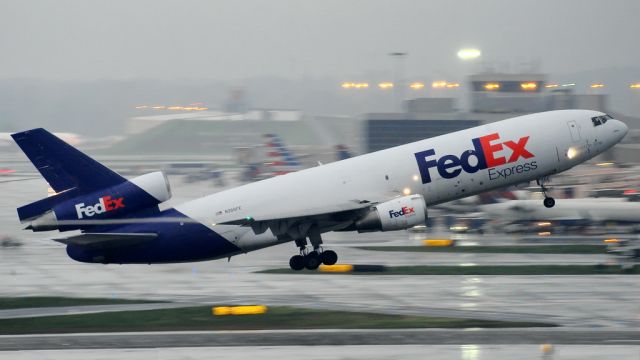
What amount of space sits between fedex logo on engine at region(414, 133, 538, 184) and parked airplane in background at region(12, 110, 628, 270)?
55mm

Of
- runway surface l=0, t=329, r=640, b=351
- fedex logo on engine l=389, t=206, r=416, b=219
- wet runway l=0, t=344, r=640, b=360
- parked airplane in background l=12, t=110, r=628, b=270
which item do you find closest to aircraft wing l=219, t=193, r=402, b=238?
parked airplane in background l=12, t=110, r=628, b=270

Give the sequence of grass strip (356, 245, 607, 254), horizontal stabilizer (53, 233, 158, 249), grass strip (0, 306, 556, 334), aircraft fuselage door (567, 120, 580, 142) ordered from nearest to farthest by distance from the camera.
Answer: grass strip (0, 306, 556, 334) → horizontal stabilizer (53, 233, 158, 249) → aircraft fuselage door (567, 120, 580, 142) → grass strip (356, 245, 607, 254)

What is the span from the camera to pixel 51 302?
5559 cm

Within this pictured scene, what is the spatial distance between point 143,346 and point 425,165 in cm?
1831

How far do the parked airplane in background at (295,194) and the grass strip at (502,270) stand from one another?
1466cm

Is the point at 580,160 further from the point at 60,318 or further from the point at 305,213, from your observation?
the point at 60,318

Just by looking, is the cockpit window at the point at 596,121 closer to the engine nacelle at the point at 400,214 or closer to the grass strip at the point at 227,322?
the engine nacelle at the point at 400,214

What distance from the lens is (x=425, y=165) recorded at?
49969 mm

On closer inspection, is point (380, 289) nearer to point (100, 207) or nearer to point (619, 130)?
point (619, 130)

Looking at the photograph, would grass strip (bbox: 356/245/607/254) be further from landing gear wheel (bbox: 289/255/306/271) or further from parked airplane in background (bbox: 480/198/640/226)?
landing gear wheel (bbox: 289/255/306/271)

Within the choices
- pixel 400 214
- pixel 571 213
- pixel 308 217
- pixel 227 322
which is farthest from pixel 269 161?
pixel 227 322

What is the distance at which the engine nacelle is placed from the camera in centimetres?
4856

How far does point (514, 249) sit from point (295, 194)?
121 ft

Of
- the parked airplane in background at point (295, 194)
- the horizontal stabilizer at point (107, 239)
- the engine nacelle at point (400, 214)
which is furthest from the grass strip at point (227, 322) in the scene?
the engine nacelle at point (400, 214)
